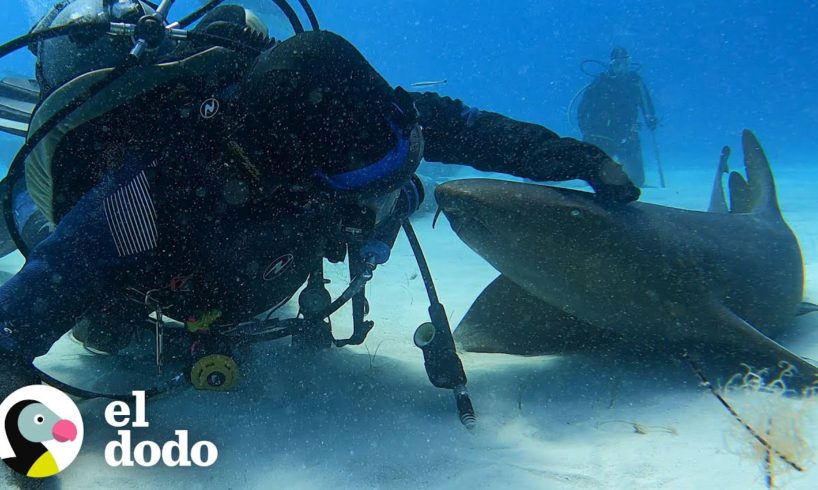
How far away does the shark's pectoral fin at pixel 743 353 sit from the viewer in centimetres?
270

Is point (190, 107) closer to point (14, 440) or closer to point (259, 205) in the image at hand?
point (259, 205)

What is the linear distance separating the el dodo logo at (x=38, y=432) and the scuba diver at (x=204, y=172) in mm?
110

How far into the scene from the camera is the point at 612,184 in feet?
10.1

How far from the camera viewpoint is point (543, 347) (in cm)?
363

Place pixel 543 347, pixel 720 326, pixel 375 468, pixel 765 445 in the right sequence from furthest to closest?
pixel 543 347 < pixel 720 326 < pixel 375 468 < pixel 765 445

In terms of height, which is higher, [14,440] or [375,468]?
[14,440]

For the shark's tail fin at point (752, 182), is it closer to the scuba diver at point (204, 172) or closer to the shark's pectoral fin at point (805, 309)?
the shark's pectoral fin at point (805, 309)

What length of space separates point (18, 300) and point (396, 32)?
18841 centimetres

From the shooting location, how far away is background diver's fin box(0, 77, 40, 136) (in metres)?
4.36

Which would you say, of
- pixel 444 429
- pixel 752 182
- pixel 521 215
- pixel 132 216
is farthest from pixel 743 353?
pixel 132 216

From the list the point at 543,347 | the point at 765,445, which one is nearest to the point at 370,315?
the point at 543,347

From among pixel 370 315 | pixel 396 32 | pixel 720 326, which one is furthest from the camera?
pixel 396 32

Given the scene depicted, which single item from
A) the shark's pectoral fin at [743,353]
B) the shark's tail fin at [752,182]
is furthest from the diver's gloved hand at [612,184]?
the shark's tail fin at [752,182]

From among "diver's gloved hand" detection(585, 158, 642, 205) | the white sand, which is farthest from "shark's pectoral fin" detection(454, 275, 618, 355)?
"diver's gloved hand" detection(585, 158, 642, 205)
